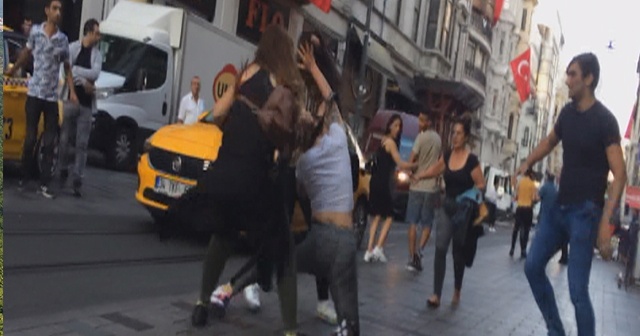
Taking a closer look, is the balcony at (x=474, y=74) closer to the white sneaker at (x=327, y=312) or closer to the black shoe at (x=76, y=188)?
the black shoe at (x=76, y=188)

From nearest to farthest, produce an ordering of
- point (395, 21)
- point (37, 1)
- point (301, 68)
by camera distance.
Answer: point (301, 68) < point (37, 1) < point (395, 21)

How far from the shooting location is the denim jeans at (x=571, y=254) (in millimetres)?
5527

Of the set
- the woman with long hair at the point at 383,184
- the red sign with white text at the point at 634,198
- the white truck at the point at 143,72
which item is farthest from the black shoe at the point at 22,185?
the red sign with white text at the point at 634,198

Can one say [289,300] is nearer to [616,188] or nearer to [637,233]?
[616,188]

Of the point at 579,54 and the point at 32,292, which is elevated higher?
the point at 579,54

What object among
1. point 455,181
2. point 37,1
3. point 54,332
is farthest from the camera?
point 37,1

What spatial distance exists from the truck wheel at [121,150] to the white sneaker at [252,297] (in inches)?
407

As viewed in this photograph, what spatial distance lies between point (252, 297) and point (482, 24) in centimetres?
5155

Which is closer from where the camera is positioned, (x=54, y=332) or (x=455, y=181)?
(x=54, y=332)

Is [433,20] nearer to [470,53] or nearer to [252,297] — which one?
[470,53]

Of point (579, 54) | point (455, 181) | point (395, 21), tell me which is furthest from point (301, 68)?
point (395, 21)

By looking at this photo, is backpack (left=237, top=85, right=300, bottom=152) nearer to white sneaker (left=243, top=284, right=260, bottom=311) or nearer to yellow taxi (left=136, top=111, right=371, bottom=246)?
white sneaker (left=243, top=284, right=260, bottom=311)

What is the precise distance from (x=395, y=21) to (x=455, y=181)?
30517 millimetres

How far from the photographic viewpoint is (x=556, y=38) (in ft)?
327
